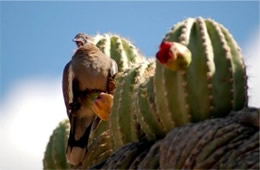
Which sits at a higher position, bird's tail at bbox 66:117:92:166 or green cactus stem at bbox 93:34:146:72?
green cactus stem at bbox 93:34:146:72

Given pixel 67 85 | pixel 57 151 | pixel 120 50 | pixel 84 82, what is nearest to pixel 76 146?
pixel 57 151

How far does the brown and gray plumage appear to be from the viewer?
5.55 meters

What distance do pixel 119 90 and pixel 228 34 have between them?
32.9 inches

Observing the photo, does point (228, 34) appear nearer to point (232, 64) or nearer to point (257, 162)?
point (232, 64)

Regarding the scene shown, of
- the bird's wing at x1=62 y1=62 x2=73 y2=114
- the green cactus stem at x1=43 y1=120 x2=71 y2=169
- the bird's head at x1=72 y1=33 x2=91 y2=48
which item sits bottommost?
the green cactus stem at x1=43 y1=120 x2=71 y2=169

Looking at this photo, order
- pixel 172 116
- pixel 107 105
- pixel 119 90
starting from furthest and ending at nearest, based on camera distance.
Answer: pixel 107 105, pixel 119 90, pixel 172 116

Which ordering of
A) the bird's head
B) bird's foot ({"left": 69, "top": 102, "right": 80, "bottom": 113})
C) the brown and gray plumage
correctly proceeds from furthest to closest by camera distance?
the bird's head < bird's foot ({"left": 69, "top": 102, "right": 80, "bottom": 113}) < the brown and gray plumage

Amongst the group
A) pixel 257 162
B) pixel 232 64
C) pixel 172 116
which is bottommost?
pixel 257 162

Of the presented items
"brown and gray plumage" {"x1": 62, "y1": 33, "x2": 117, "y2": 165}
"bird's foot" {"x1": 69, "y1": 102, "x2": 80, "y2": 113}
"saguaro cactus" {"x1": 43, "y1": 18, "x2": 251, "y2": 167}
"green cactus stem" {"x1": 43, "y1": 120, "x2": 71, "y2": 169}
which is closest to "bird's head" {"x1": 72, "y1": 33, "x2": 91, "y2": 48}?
"brown and gray plumage" {"x1": 62, "y1": 33, "x2": 117, "y2": 165}

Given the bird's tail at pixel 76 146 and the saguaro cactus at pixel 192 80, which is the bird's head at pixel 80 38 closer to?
the bird's tail at pixel 76 146

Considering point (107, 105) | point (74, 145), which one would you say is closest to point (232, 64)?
point (107, 105)

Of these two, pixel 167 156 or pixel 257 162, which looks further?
pixel 167 156

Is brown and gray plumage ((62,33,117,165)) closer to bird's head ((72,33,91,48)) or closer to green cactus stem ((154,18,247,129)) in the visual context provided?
bird's head ((72,33,91,48))

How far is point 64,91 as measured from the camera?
6117 millimetres
